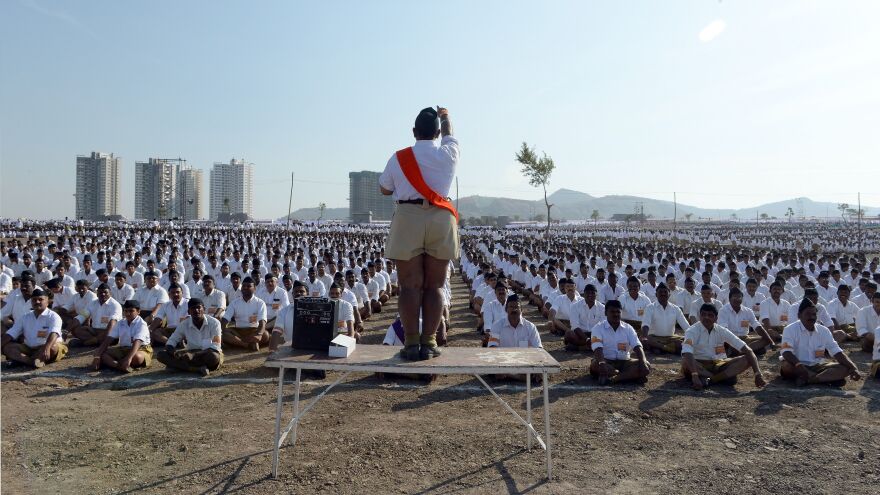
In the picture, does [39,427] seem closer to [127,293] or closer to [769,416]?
[127,293]

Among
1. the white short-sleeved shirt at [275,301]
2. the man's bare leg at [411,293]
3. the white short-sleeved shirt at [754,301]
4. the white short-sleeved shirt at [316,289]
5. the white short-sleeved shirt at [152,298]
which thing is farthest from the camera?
the white short-sleeved shirt at [316,289]

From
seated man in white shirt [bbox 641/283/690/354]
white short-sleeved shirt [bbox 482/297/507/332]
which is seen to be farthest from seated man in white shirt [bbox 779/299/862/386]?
white short-sleeved shirt [bbox 482/297/507/332]

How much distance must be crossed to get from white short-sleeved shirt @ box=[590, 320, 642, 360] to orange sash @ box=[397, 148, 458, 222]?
3891mm

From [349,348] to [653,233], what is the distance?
48.1 metres

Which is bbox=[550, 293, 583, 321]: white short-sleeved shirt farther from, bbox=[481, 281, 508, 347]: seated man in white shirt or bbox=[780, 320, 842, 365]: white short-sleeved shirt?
bbox=[780, 320, 842, 365]: white short-sleeved shirt

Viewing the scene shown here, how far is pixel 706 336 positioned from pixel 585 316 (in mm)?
2164

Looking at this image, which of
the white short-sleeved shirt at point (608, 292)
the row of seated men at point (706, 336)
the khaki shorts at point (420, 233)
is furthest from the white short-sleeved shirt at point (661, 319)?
the khaki shorts at point (420, 233)

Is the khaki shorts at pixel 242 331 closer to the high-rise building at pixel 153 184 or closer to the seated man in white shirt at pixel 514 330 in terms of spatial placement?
the seated man in white shirt at pixel 514 330

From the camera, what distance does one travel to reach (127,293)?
1041cm

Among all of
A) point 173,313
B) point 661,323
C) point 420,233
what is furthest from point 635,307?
point 173,313

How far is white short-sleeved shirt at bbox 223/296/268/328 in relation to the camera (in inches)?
345

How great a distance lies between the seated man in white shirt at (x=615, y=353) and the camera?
6.66 m

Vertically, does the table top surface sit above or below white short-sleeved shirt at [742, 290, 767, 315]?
above

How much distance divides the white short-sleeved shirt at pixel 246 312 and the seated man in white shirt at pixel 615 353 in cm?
490
